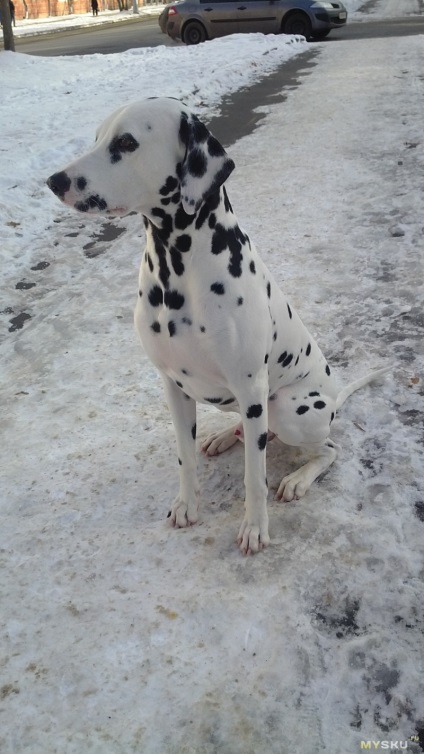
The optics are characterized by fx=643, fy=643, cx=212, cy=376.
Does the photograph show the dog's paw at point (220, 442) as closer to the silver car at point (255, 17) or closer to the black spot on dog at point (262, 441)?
the black spot on dog at point (262, 441)

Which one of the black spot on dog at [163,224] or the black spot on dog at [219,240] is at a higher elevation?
the black spot on dog at [163,224]

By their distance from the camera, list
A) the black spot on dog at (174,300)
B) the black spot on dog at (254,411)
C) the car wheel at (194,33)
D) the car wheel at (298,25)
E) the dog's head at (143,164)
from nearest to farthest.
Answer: the dog's head at (143,164)
the black spot on dog at (174,300)
the black spot on dog at (254,411)
the car wheel at (298,25)
the car wheel at (194,33)

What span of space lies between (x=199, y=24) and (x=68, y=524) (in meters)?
18.8

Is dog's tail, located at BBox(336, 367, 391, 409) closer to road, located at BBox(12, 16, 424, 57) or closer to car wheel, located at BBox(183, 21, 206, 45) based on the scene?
road, located at BBox(12, 16, 424, 57)

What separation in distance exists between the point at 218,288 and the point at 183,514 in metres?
1.09

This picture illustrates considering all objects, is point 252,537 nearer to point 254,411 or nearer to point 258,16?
point 254,411

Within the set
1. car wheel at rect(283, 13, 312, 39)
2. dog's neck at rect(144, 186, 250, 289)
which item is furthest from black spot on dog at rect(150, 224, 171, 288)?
car wheel at rect(283, 13, 312, 39)

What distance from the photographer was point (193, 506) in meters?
2.94

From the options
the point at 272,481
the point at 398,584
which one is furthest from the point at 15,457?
the point at 398,584

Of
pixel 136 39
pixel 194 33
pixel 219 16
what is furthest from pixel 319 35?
pixel 136 39

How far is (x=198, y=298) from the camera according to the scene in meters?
2.44

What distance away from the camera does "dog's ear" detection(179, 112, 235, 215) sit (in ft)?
7.39

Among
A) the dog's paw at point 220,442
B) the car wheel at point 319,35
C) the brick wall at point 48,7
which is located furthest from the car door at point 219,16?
the brick wall at point 48,7

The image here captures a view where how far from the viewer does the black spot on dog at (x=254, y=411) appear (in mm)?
2598
